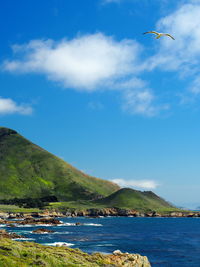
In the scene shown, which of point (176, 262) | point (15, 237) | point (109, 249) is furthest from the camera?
point (15, 237)

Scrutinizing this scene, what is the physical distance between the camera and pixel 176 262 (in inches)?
3740

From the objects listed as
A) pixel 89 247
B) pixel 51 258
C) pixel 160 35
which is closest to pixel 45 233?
pixel 89 247

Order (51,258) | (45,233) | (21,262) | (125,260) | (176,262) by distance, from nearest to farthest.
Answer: (21,262) → (51,258) → (125,260) → (176,262) → (45,233)

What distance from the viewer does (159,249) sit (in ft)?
390

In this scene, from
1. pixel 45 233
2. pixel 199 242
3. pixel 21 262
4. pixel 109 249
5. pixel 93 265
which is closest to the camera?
pixel 21 262

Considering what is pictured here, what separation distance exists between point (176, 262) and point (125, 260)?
31.7 meters

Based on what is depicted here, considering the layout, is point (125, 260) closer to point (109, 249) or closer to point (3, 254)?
point (3, 254)

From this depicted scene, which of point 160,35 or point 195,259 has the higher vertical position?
point 160,35

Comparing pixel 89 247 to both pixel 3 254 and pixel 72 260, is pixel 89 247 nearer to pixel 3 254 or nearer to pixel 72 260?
pixel 72 260

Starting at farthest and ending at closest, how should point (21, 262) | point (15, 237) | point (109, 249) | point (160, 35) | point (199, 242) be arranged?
1. point (199, 242)
2. point (15, 237)
3. point (109, 249)
4. point (21, 262)
5. point (160, 35)

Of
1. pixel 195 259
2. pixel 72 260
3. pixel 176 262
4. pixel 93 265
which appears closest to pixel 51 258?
pixel 72 260

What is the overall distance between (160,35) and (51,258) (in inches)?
1647

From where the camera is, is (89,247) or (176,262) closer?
(176,262)

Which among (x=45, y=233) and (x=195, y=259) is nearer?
(x=195, y=259)
